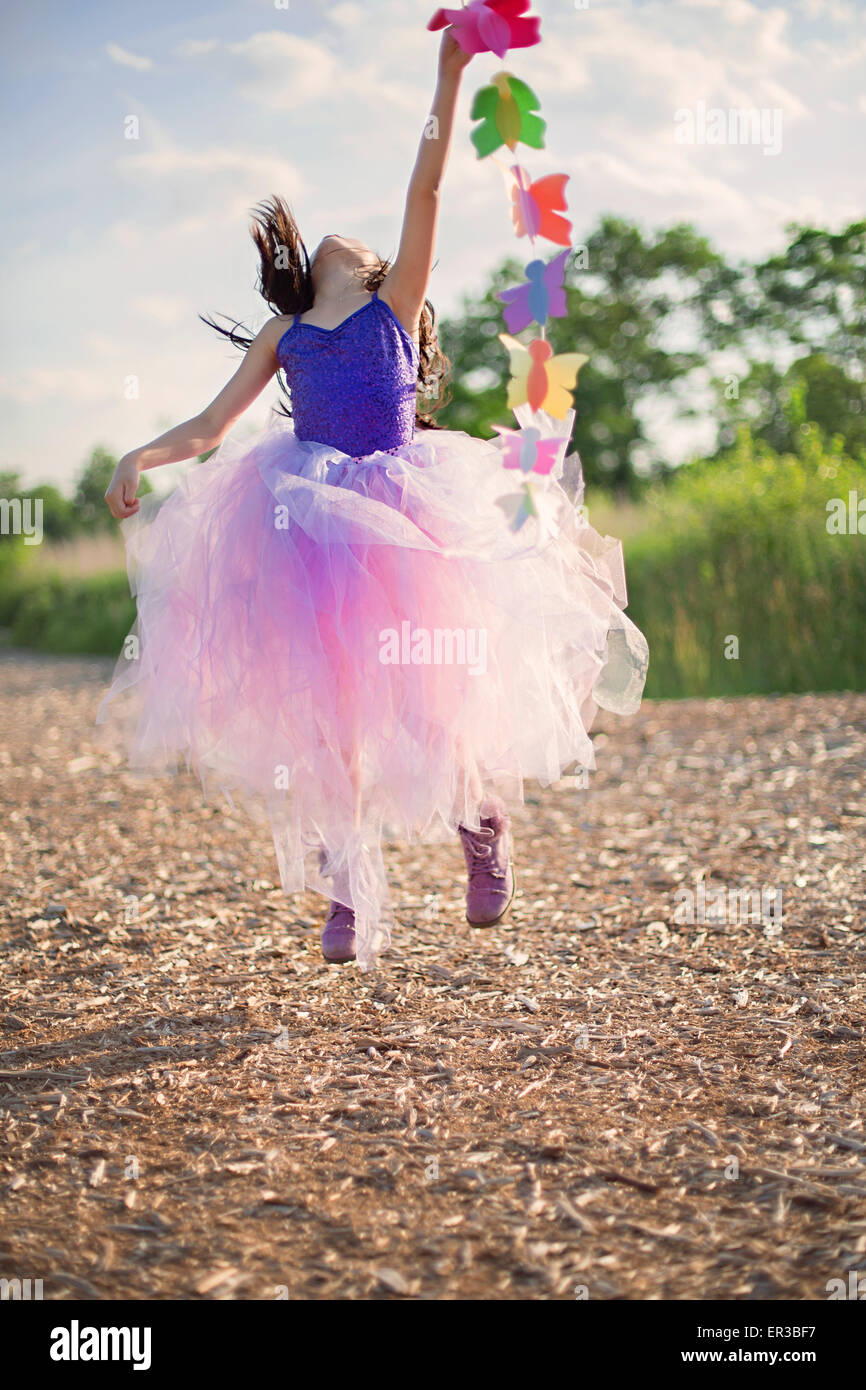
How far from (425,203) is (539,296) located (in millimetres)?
590

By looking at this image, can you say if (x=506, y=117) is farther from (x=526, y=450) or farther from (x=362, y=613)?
(x=362, y=613)

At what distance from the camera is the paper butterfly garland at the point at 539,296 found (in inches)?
73.5

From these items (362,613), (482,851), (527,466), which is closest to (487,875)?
(482,851)

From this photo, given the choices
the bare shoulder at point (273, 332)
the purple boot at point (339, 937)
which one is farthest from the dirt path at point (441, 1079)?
the bare shoulder at point (273, 332)

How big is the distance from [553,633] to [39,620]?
14.4 meters

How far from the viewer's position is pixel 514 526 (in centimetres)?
195

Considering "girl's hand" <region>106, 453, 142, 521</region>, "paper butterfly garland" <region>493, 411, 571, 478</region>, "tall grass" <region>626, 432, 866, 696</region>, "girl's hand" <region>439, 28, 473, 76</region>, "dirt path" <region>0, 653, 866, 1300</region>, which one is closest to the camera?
"dirt path" <region>0, 653, 866, 1300</region>

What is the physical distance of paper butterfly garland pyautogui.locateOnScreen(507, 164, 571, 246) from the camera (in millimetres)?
1918

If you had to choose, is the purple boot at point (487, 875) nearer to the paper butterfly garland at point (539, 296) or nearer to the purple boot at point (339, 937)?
the purple boot at point (339, 937)

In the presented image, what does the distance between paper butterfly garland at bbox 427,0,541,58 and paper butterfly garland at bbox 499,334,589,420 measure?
0.52m

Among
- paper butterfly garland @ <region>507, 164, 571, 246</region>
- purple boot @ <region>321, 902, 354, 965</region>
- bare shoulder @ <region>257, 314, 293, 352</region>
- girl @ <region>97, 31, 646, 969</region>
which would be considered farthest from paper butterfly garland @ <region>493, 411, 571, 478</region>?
purple boot @ <region>321, 902, 354, 965</region>

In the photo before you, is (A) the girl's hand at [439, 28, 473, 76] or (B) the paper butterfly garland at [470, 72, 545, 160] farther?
(A) the girl's hand at [439, 28, 473, 76]

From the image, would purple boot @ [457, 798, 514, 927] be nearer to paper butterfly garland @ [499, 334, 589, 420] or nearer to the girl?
the girl
